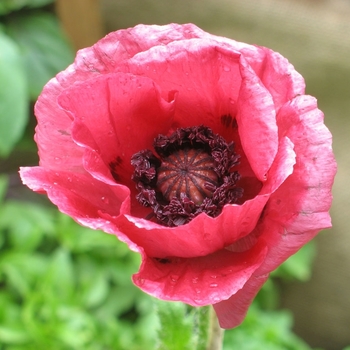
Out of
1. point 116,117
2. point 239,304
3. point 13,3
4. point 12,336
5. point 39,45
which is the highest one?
point 116,117

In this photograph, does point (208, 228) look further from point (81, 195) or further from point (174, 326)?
point (174, 326)

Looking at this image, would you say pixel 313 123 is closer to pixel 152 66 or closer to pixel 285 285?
pixel 152 66

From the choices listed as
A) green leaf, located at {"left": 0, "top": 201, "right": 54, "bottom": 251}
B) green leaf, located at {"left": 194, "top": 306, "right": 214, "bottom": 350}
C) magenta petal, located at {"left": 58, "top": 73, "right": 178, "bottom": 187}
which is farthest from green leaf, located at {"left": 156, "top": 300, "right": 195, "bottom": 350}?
green leaf, located at {"left": 0, "top": 201, "right": 54, "bottom": 251}

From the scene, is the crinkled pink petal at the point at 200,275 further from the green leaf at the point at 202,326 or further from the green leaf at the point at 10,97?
the green leaf at the point at 10,97

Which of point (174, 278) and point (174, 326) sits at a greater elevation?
point (174, 278)

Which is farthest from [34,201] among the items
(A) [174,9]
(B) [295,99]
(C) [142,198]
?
(B) [295,99]

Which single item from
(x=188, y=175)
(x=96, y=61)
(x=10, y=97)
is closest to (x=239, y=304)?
(x=188, y=175)
